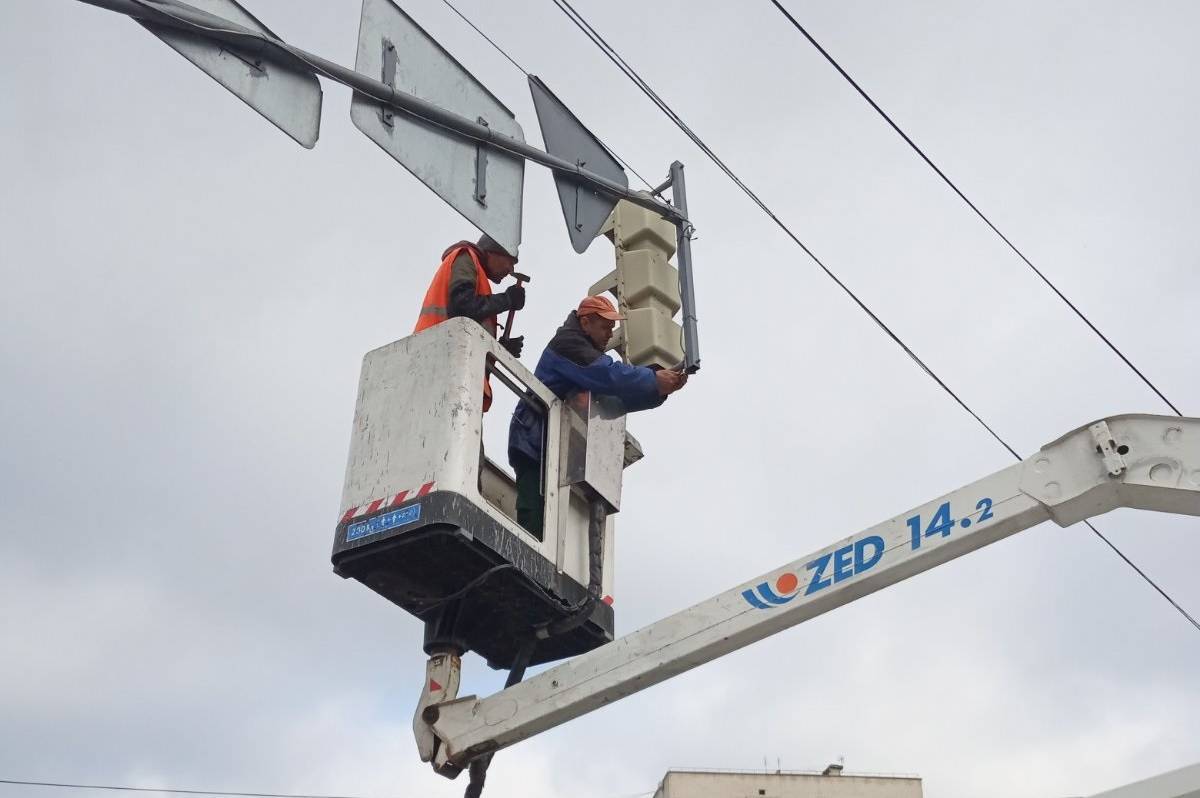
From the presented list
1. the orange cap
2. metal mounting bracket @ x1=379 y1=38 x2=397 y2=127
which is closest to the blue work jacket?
the orange cap

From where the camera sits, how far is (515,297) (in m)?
7.67

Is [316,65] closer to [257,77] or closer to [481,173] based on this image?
[257,77]

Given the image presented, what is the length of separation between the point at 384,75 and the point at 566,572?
258 cm

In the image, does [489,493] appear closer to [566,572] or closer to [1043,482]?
[566,572]

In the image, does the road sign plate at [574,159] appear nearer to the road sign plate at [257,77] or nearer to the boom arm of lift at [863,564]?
the road sign plate at [257,77]

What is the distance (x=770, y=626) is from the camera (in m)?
6.29

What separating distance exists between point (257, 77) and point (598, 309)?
2.55 m

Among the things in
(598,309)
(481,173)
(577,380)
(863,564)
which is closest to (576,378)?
(577,380)

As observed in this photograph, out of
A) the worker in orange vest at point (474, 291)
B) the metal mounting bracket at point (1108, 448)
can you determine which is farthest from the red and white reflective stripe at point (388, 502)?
the metal mounting bracket at point (1108, 448)

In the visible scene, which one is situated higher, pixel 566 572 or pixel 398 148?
pixel 398 148

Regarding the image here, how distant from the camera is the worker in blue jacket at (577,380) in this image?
7.45 m

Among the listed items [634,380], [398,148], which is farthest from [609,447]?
[398,148]

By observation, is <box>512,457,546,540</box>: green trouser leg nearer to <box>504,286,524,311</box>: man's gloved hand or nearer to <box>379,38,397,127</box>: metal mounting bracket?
<box>504,286,524,311</box>: man's gloved hand

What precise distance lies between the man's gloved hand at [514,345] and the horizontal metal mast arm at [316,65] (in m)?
0.95
